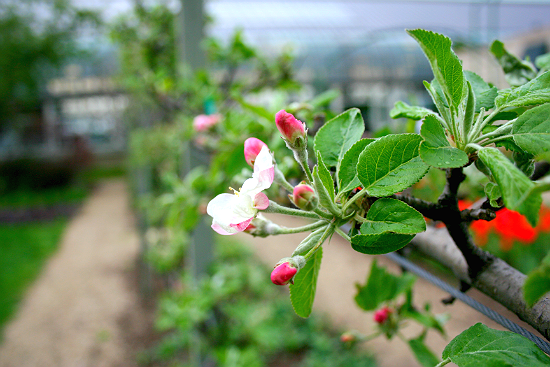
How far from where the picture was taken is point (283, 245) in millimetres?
4293

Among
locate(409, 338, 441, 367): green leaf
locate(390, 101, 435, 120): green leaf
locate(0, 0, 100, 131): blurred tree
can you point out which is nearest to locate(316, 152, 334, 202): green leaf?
locate(390, 101, 435, 120): green leaf

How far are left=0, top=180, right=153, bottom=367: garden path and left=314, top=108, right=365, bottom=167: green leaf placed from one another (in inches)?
Answer: 124

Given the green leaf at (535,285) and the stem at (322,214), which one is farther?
the stem at (322,214)

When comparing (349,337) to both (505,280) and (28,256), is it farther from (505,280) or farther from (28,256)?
(28,256)

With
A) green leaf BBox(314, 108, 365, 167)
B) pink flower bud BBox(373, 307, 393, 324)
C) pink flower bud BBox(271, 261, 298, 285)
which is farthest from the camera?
pink flower bud BBox(373, 307, 393, 324)

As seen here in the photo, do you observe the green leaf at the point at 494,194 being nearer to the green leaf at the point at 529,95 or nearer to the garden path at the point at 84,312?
the green leaf at the point at 529,95

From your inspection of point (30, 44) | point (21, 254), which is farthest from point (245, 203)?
point (30, 44)

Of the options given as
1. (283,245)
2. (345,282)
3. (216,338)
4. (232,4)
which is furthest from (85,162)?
(216,338)

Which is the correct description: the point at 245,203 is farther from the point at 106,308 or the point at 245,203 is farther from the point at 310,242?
the point at 106,308

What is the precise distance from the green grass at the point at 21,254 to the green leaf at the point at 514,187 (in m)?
4.38

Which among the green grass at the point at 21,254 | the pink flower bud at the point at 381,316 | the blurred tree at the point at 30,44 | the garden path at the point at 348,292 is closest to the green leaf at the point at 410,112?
the pink flower bud at the point at 381,316

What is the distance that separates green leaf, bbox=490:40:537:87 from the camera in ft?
1.51

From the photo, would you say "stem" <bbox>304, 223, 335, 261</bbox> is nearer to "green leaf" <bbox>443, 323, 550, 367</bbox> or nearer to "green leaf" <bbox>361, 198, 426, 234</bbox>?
"green leaf" <bbox>361, 198, 426, 234</bbox>

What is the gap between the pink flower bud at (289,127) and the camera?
344 millimetres
